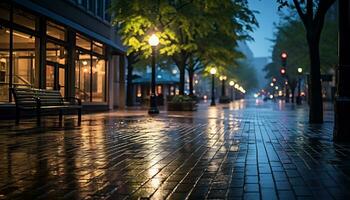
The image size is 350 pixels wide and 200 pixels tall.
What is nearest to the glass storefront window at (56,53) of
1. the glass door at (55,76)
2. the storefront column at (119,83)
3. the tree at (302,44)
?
the glass door at (55,76)

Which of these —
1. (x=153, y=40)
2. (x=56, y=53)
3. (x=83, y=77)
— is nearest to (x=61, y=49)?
(x=56, y=53)

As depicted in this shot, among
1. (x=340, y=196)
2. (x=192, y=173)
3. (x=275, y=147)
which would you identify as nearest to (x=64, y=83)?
(x=275, y=147)

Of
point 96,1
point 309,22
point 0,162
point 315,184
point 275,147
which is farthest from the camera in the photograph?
point 96,1

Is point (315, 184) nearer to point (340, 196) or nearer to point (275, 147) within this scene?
point (340, 196)

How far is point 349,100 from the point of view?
10.8m

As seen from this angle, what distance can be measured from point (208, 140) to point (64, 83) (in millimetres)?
16101

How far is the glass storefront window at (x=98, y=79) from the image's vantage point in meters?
30.6

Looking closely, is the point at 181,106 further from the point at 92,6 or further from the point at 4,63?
the point at 4,63

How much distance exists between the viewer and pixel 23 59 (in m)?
21.3

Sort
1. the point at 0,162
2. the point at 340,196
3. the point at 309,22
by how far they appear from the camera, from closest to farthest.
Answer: the point at 340,196
the point at 0,162
the point at 309,22

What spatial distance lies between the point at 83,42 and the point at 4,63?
9040 mm

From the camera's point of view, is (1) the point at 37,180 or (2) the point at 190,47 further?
(2) the point at 190,47

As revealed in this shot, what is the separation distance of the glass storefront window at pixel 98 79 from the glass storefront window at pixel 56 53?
180 inches

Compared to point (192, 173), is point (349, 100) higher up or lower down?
higher up
